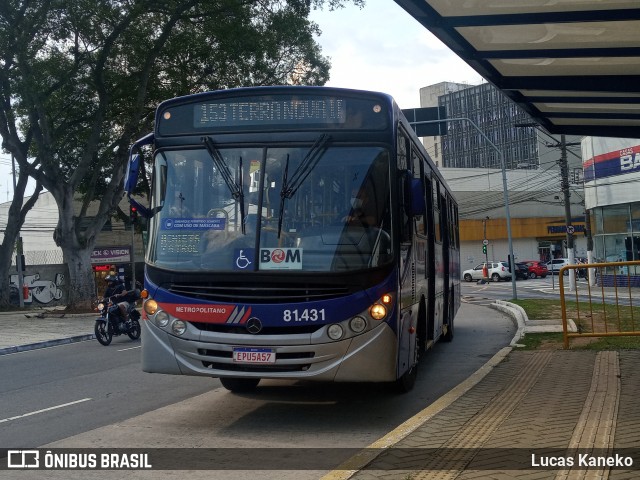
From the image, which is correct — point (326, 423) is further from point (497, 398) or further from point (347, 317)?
point (497, 398)

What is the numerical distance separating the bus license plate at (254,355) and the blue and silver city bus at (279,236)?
14 millimetres

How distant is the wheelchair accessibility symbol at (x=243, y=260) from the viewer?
7734mm

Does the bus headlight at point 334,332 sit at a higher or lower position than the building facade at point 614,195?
lower

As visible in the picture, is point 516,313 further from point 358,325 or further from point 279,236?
point 279,236

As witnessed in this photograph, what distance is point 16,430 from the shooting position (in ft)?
27.6

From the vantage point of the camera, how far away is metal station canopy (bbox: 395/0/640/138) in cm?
802

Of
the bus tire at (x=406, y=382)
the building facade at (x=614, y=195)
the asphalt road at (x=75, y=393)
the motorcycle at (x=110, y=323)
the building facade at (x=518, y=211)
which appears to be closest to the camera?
the asphalt road at (x=75, y=393)

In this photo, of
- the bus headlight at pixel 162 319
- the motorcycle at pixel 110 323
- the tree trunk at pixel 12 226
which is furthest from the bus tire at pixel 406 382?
the tree trunk at pixel 12 226

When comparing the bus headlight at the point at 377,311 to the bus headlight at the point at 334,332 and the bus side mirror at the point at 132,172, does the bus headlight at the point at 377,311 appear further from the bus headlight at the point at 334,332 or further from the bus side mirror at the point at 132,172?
the bus side mirror at the point at 132,172

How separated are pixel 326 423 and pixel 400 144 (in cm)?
307

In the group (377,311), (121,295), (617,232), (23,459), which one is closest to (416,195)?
(377,311)

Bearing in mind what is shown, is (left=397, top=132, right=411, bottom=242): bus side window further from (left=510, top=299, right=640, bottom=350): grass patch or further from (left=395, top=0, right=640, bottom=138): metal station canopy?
(left=510, top=299, right=640, bottom=350): grass patch

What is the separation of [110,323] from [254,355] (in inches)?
451

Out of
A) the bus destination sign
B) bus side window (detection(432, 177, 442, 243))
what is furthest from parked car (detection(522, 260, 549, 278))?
the bus destination sign
